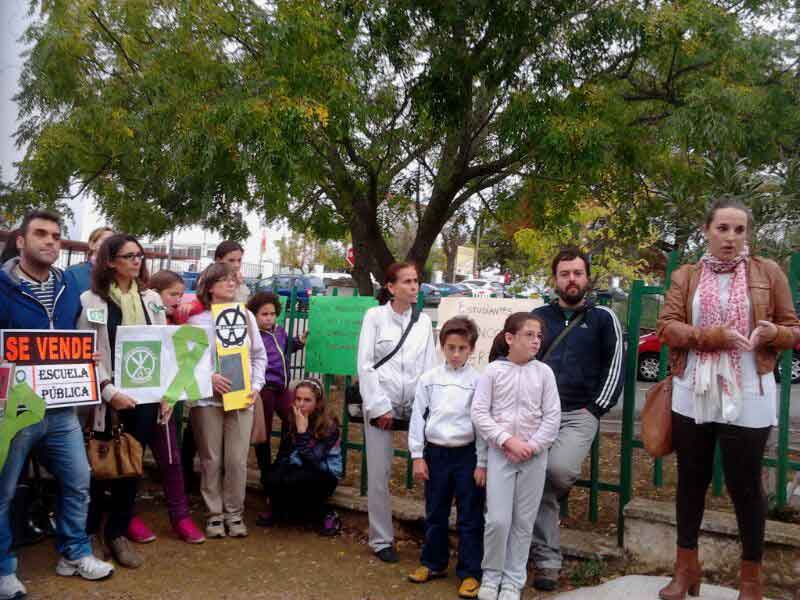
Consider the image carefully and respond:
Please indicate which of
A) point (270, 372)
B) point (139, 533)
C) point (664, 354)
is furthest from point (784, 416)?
point (139, 533)

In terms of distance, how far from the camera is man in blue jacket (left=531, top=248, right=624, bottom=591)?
4.27 meters

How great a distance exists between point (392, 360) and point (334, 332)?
108cm

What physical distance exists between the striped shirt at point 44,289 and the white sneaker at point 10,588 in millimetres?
1398

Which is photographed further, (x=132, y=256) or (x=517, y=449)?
(x=132, y=256)

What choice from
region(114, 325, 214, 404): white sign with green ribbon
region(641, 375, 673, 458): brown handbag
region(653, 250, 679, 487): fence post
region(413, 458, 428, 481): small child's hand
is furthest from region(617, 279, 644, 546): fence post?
region(114, 325, 214, 404): white sign with green ribbon

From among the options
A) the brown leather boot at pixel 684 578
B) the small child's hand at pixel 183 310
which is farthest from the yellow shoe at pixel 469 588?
the small child's hand at pixel 183 310

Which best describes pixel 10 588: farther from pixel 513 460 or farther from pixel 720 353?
pixel 720 353

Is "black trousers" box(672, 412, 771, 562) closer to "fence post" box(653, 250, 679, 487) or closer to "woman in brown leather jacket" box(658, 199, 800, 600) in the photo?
"woman in brown leather jacket" box(658, 199, 800, 600)

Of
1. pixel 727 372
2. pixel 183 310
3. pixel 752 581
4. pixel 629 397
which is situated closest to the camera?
pixel 727 372

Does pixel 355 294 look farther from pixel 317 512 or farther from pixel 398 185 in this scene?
pixel 398 185

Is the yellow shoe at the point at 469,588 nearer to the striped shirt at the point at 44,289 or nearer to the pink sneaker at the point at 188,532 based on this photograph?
the pink sneaker at the point at 188,532

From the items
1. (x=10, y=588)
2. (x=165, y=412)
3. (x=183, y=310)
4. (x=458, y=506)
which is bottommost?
(x=10, y=588)

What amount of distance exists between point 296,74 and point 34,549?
14.7 feet

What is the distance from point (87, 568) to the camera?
4.24m
